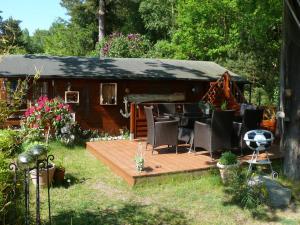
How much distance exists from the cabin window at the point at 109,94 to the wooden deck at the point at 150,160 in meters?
2.96

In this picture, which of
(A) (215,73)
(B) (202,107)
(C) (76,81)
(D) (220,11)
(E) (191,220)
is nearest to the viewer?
(E) (191,220)

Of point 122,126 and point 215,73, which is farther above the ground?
point 215,73

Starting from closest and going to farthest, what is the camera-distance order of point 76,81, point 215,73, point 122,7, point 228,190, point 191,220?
point 191,220 < point 228,190 < point 76,81 < point 215,73 < point 122,7

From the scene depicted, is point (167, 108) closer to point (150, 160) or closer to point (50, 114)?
point (150, 160)

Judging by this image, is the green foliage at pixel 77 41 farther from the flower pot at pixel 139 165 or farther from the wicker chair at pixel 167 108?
the flower pot at pixel 139 165

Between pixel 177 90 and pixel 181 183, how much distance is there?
722cm

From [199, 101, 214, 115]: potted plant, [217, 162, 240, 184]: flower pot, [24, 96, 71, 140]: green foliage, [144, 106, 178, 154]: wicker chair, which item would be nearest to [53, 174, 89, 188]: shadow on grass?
[144, 106, 178, 154]: wicker chair

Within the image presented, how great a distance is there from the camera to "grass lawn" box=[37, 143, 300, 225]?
219 inches

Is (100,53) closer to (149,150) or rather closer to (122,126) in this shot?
(122,126)

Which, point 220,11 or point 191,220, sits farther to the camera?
point 220,11

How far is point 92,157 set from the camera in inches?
384

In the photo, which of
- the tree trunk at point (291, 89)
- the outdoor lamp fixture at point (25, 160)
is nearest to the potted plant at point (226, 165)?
the tree trunk at point (291, 89)

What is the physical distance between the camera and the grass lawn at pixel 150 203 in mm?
5574

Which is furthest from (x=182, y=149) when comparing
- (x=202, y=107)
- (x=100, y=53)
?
(x=100, y=53)
